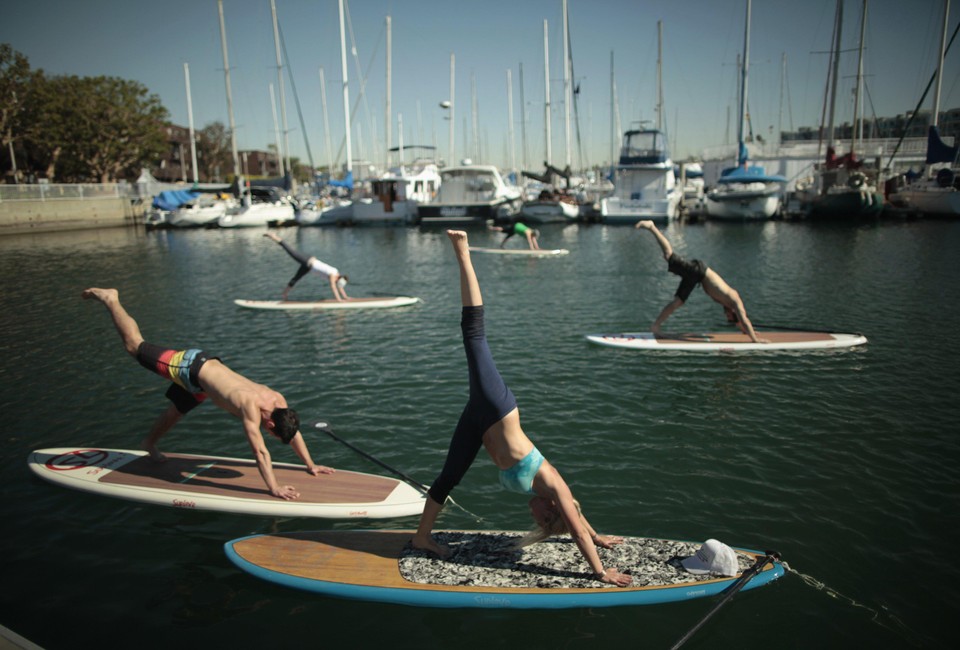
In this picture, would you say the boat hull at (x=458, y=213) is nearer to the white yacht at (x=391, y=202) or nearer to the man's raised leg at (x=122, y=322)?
the white yacht at (x=391, y=202)

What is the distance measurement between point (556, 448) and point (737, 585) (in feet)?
11.3

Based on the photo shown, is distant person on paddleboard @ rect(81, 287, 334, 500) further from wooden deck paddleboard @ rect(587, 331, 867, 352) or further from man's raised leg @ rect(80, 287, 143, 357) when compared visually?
wooden deck paddleboard @ rect(587, 331, 867, 352)

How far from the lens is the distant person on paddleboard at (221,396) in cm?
624

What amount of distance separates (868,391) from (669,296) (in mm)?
8669

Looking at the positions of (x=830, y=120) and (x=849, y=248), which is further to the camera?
(x=830, y=120)

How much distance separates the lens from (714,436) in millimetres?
8406

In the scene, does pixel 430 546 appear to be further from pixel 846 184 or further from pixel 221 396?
pixel 846 184

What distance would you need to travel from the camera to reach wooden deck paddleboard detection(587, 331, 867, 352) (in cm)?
1206

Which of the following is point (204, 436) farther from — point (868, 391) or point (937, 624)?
point (868, 391)

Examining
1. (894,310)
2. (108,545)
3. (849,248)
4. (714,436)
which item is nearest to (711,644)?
(714,436)

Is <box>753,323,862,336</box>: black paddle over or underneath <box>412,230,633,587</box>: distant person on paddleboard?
underneath

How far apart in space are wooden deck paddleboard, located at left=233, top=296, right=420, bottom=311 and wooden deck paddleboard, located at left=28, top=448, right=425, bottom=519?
9463 millimetres

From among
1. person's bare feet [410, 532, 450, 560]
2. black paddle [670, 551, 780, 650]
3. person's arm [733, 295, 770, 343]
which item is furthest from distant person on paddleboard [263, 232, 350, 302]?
black paddle [670, 551, 780, 650]

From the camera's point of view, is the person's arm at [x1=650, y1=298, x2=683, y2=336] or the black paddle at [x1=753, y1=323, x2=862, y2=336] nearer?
the person's arm at [x1=650, y1=298, x2=683, y2=336]
